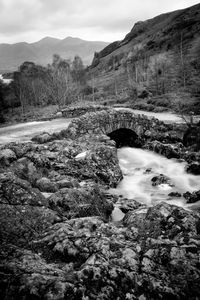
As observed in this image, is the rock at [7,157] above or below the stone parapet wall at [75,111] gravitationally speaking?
above

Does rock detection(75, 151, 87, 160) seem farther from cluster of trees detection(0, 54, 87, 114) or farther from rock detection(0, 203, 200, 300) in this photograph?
cluster of trees detection(0, 54, 87, 114)

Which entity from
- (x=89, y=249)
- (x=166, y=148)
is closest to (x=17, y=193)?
(x=89, y=249)

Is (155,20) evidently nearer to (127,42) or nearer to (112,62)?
(127,42)

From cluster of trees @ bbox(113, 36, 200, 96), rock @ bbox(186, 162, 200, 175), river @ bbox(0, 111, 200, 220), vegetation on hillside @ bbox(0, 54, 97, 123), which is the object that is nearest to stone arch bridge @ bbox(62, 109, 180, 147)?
river @ bbox(0, 111, 200, 220)

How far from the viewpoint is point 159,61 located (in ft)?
284

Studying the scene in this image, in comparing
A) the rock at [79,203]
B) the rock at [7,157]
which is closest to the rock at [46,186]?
the rock at [79,203]

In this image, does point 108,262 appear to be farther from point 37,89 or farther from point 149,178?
point 37,89

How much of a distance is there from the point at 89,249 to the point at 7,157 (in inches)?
360

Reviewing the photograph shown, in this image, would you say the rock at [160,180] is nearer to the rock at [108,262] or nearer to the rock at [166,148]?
the rock at [166,148]

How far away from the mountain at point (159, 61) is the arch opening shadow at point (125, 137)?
31074 mm

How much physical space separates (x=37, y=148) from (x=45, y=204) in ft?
Answer: 25.5

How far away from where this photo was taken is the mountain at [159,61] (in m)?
68.1

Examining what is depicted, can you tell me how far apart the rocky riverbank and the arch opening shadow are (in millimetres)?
13107

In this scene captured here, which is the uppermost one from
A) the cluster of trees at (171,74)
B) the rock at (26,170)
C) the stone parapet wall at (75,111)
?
the cluster of trees at (171,74)
